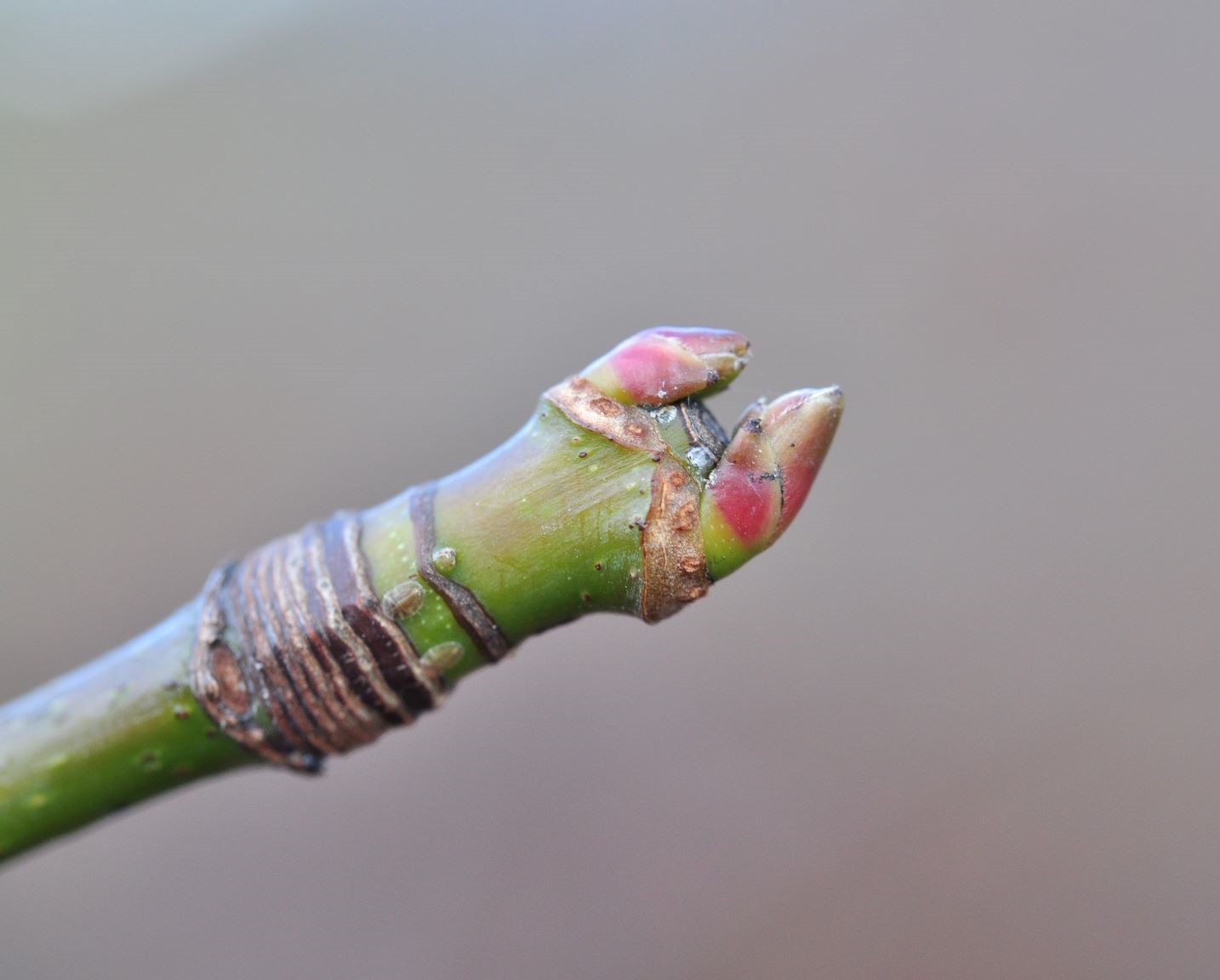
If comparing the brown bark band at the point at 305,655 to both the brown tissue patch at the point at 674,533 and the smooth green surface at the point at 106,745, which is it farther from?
the brown tissue patch at the point at 674,533

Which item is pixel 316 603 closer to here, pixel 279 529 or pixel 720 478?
pixel 720 478

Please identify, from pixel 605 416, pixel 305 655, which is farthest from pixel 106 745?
pixel 605 416

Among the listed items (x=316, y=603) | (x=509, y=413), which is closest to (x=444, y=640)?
(x=316, y=603)

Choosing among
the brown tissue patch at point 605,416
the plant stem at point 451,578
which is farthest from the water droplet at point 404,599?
the brown tissue patch at point 605,416

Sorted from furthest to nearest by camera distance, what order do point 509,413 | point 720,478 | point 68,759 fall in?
1. point 509,413
2. point 68,759
3. point 720,478

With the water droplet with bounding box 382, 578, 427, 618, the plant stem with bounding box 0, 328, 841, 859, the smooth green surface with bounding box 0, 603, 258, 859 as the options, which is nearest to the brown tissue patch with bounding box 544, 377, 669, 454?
the plant stem with bounding box 0, 328, 841, 859

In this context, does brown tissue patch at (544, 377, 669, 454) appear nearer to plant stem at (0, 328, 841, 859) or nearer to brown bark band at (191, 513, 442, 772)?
plant stem at (0, 328, 841, 859)
